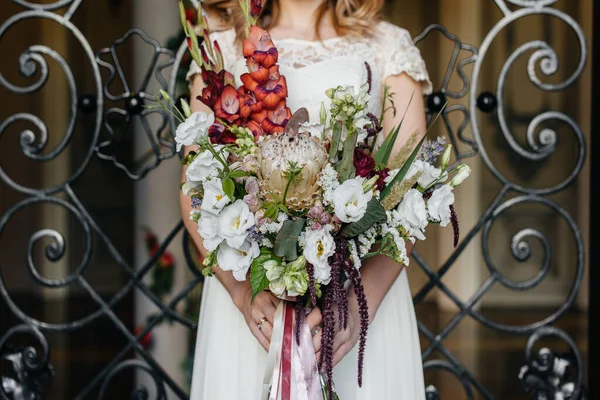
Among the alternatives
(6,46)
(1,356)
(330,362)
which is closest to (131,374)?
(1,356)

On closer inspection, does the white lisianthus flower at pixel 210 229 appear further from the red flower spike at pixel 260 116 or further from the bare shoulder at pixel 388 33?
the bare shoulder at pixel 388 33

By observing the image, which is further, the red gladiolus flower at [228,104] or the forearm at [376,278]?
the forearm at [376,278]

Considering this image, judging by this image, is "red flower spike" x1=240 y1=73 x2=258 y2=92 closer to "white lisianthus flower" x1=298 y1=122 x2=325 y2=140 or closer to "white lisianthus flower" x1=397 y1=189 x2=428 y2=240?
"white lisianthus flower" x1=298 y1=122 x2=325 y2=140

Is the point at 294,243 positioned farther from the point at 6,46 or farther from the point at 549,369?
the point at 6,46

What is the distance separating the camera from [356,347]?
5.32 feet

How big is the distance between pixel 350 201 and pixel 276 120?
0.82ft

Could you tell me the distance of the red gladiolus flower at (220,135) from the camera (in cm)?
135

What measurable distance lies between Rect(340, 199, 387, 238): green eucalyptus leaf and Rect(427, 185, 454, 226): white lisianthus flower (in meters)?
0.10

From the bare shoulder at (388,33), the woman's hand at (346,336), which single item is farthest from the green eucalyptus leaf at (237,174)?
the bare shoulder at (388,33)

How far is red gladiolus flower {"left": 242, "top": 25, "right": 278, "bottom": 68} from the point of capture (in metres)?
1.36

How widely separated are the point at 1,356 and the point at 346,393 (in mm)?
1204

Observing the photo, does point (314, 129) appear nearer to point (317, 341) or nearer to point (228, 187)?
point (228, 187)

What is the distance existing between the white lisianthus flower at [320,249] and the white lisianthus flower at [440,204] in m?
0.19

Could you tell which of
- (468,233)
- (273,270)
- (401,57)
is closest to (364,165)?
(273,270)
